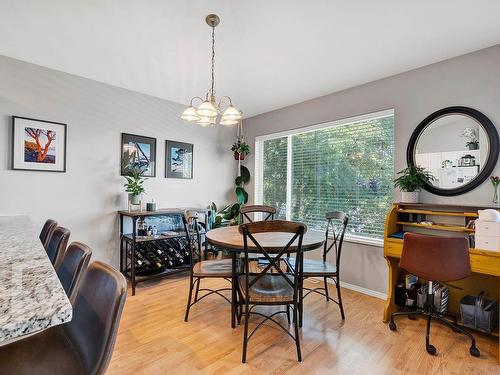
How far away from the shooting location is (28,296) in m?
0.70

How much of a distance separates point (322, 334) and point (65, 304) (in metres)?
2.20

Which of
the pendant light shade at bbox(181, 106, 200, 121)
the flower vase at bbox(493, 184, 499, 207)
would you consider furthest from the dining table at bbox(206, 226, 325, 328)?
the flower vase at bbox(493, 184, 499, 207)

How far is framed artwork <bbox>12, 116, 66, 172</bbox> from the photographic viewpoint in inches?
110

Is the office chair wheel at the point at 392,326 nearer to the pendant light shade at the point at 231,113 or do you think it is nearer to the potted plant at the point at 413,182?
the potted plant at the point at 413,182

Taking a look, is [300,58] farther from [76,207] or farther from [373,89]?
[76,207]

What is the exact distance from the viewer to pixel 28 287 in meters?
0.77

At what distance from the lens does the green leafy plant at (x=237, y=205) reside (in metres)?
4.44

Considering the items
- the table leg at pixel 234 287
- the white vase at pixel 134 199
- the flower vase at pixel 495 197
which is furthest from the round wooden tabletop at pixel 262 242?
the flower vase at pixel 495 197

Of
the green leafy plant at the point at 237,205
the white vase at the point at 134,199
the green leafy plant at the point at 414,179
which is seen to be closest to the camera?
the green leafy plant at the point at 414,179

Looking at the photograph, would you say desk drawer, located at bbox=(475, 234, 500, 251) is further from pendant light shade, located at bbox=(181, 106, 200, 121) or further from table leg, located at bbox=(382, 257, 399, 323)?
pendant light shade, located at bbox=(181, 106, 200, 121)

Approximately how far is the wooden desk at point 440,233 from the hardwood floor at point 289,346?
316mm

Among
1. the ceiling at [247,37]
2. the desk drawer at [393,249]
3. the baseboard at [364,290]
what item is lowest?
→ the baseboard at [364,290]

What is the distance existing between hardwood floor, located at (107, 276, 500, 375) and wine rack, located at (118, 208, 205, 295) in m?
0.63

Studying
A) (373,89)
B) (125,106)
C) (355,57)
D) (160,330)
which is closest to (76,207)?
(125,106)
